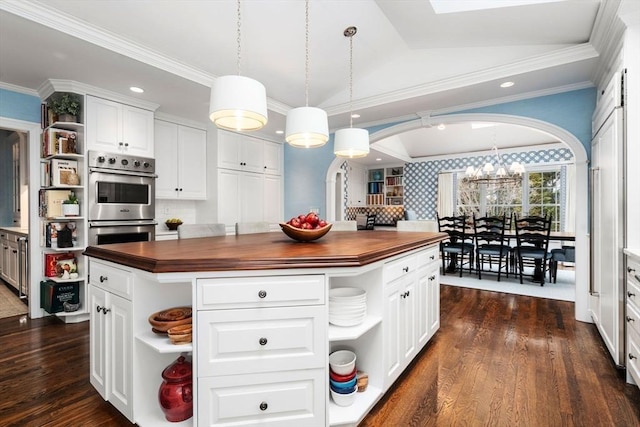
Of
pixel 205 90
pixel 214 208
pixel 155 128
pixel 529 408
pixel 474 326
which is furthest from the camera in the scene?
pixel 214 208

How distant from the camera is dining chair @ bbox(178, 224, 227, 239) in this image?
256cm

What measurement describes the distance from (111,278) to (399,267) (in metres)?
1.61

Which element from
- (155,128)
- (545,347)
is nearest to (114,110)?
(155,128)

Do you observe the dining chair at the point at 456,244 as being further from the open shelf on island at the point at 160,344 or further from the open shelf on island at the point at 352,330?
the open shelf on island at the point at 160,344

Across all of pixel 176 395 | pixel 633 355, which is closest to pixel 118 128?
pixel 176 395

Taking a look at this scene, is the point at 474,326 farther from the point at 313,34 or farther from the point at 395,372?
the point at 313,34

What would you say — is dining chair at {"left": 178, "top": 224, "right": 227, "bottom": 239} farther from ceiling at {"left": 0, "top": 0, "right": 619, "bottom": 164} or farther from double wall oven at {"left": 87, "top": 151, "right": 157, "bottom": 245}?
ceiling at {"left": 0, "top": 0, "right": 619, "bottom": 164}

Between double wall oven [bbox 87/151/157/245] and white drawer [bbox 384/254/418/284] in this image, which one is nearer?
white drawer [bbox 384/254/418/284]

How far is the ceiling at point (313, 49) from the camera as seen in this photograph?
2.46 m

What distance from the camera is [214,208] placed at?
459cm

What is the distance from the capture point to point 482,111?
394cm

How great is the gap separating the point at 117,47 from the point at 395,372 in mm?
3241

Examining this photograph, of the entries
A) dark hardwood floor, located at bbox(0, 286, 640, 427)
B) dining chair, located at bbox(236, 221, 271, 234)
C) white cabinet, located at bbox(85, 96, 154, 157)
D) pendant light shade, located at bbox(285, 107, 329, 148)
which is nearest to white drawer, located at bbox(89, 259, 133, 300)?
dark hardwood floor, located at bbox(0, 286, 640, 427)

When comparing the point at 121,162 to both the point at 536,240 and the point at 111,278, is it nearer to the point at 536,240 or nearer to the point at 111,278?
the point at 111,278
